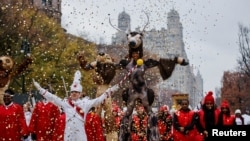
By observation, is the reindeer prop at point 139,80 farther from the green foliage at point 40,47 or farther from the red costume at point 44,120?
the green foliage at point 40,47

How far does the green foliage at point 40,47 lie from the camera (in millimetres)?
25719

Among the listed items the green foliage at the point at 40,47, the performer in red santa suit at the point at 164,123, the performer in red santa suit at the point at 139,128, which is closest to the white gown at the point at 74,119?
the performer in red santa suit at the point at 139,128

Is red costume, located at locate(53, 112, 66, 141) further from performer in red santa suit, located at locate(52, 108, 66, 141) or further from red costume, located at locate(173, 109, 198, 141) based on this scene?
red costume, located at locate(173, 109, 198, 141)

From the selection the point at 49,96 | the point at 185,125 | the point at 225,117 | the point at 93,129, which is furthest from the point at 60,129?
the point at 225,117

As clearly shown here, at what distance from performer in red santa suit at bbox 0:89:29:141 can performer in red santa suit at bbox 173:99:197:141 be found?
384 centimetres

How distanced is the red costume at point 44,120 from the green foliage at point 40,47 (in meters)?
11.3

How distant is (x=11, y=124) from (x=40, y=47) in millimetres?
18870

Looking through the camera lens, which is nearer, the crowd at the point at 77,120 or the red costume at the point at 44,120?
the crowd at the point at 77,120

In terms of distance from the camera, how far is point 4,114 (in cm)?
1014

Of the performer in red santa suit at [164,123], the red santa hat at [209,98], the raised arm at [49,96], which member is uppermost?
the raised arm at [49,96]

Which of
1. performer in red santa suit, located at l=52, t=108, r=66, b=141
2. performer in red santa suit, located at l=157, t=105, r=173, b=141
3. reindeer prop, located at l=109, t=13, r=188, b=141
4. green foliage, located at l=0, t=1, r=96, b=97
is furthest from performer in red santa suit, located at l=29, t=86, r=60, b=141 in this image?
green foliage, located at l=0, t=1, r=96, b=97

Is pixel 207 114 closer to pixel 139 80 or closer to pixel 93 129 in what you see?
pixel 139 80

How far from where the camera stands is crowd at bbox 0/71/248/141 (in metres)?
9.98

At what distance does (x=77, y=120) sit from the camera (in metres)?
9.95
